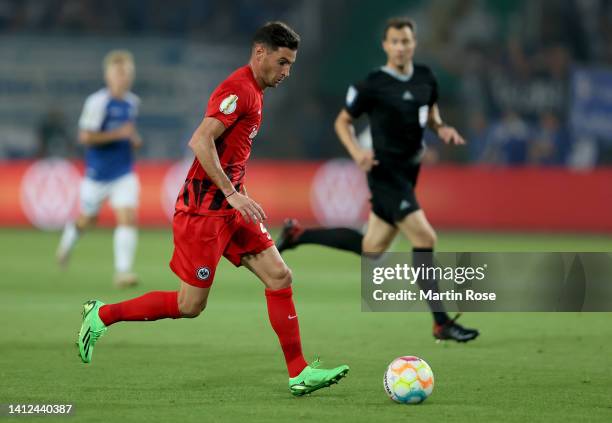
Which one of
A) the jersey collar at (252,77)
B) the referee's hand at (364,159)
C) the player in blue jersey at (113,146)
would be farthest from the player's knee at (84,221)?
the jersey collar at (252,77)

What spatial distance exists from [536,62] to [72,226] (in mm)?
12353

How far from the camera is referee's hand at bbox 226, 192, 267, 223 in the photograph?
20.6 ft

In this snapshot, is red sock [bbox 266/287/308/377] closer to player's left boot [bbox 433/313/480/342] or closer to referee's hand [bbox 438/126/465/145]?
player's left boot [bbox 433/313/480/342]

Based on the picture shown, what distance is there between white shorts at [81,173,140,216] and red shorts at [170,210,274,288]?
5990 mm

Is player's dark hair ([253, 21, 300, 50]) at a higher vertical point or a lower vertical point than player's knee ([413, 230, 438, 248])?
higher

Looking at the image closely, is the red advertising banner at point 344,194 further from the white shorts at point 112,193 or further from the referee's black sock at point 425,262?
the referee's black sock at point 425,262

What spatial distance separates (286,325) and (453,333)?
2265 mm

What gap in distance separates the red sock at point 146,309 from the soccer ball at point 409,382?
132 cm

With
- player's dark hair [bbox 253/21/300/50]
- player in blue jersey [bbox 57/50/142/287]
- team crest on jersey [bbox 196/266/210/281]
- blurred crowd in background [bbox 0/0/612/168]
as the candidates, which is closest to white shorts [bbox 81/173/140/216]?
player in blue jersey [bbox 57/50/142/287]

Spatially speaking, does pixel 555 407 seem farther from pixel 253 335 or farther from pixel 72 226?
pixel 72 226

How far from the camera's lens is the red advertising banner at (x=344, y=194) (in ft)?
65.0

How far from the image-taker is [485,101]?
22766mm

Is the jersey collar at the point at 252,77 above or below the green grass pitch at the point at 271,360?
above

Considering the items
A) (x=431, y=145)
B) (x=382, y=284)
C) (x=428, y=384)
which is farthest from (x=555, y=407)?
(x=431, y=145)
